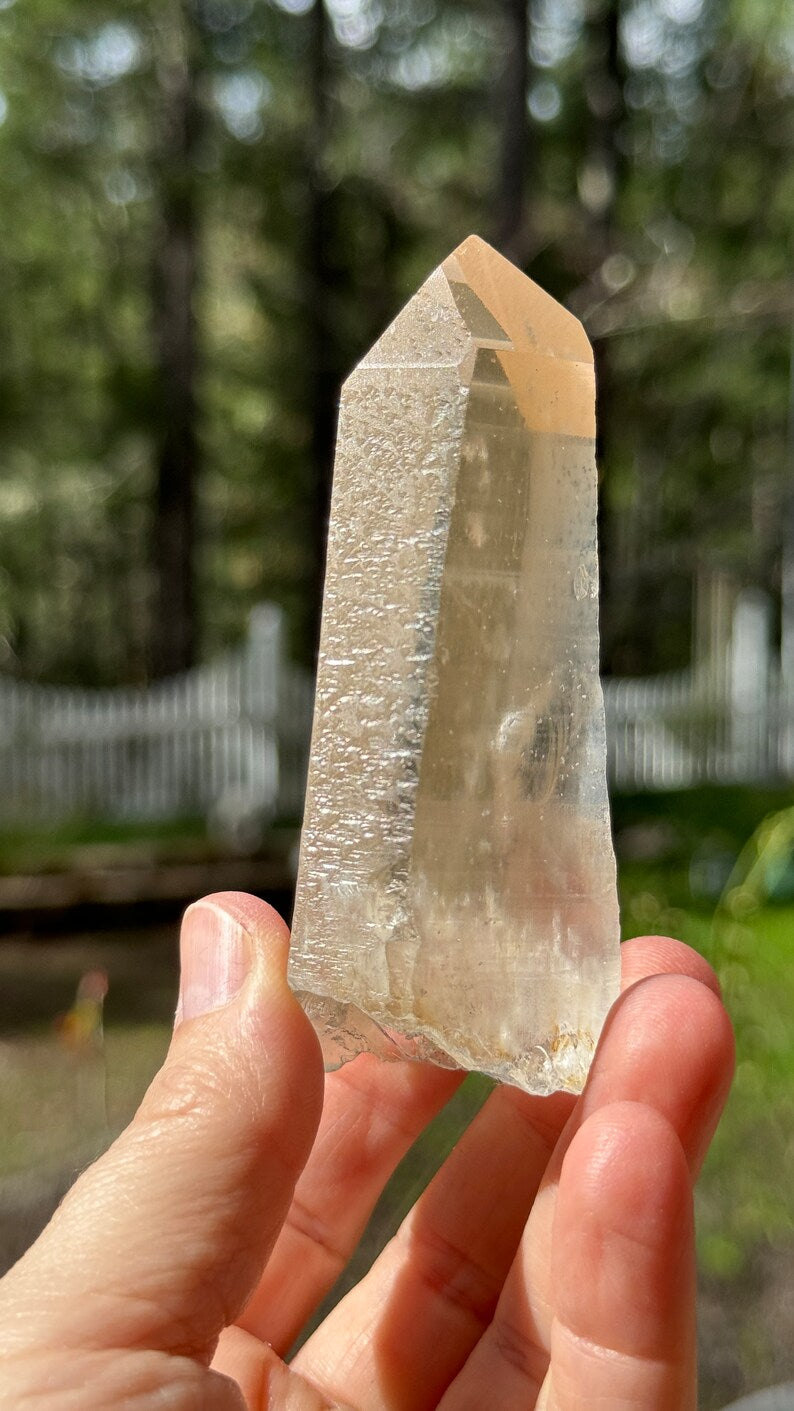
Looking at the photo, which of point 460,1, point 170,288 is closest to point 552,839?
point 170,288

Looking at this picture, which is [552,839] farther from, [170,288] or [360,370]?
[170,288]

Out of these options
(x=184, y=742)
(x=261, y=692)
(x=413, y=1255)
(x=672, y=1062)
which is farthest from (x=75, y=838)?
(x=672, y=1062)

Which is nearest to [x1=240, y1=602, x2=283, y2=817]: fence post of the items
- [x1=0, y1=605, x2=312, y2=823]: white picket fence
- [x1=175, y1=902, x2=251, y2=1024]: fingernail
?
[x1=0, y1=605, x2=312, y2=823]: white picket fence

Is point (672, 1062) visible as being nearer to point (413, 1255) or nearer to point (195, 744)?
point (413, 1255)

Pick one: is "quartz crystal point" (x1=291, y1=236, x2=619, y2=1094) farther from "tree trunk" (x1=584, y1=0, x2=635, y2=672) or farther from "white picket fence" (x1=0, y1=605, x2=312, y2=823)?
"white picket fence" (x1=0, y1=605, x2=312, y2=823)

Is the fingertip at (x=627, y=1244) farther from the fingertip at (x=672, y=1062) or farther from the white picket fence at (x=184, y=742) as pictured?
the white picket fence at (x=184, y=742)

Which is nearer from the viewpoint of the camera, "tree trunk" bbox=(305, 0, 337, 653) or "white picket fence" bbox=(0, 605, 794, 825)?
"white picket fence" bbox=(0, 605, 794, 825)

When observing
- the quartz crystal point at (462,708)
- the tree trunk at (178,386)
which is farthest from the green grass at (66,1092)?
the tree trunk at (178,386)
